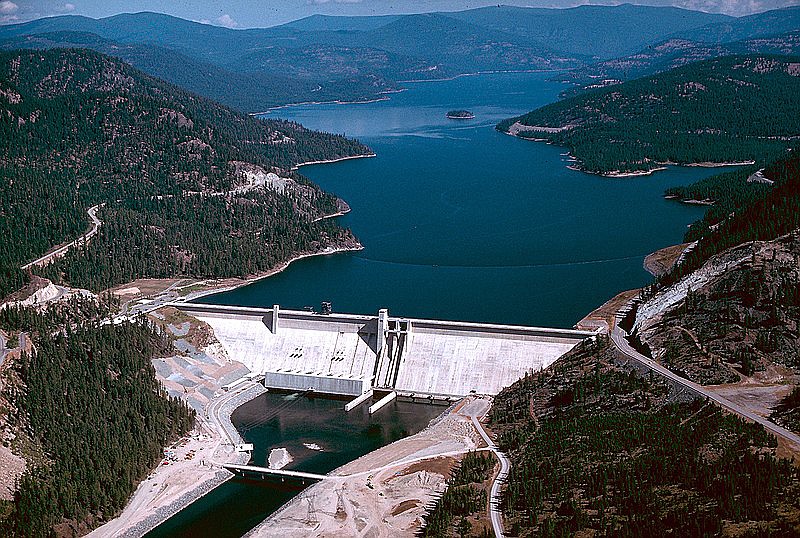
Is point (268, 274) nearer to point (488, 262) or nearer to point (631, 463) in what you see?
point (488, 262)

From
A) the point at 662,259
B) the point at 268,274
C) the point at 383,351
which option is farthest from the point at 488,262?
the point at 383,351

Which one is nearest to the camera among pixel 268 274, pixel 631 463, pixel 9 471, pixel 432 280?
pixel 631 463

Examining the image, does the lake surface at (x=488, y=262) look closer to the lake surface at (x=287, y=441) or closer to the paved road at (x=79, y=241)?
the lake surface at (x=287, y=441)

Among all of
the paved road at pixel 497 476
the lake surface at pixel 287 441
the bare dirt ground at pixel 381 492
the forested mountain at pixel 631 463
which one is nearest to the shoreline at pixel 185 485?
the lake surface at pixel 287 441

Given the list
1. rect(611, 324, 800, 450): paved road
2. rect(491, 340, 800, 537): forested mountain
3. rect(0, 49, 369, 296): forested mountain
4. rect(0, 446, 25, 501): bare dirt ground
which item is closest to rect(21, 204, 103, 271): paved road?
rect(0, 49, 369, 296): forested mountain

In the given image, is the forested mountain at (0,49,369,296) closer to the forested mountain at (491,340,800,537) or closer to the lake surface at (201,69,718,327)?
the lake surface at (201,69,718,327)


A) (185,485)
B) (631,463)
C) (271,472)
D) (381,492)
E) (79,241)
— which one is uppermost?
(79,241)

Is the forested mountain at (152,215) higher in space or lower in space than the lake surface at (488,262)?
higher

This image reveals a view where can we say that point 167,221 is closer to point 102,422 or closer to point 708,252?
point 102,422

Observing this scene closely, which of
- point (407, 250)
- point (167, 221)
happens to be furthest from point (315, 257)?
point (167, 221)
